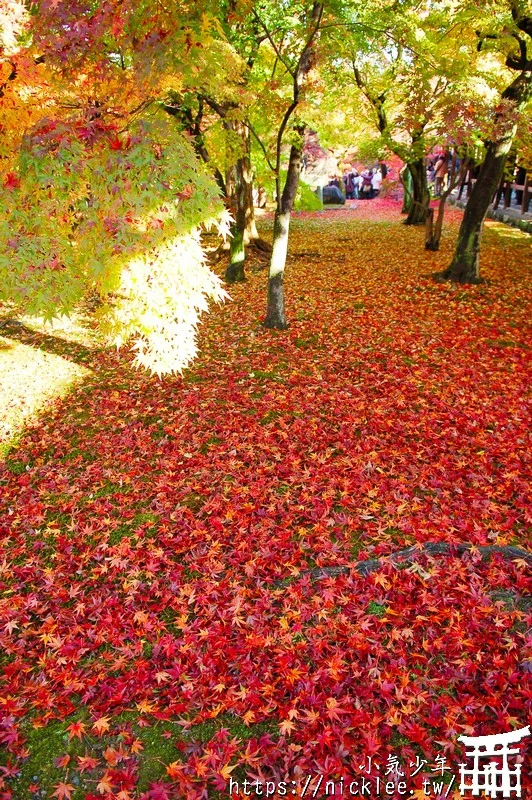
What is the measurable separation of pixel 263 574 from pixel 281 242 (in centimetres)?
594

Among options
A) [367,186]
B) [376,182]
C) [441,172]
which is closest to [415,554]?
[441,172]

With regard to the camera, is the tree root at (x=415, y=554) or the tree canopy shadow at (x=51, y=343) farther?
the tree canopy shadow at (x=51, y=343)

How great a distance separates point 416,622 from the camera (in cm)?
363

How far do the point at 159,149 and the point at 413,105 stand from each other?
6657 millimetres

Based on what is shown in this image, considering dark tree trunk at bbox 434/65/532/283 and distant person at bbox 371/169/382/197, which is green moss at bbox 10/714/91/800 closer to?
dark tree trunk at bbox 434/65/532/283

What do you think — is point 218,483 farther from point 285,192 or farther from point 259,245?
point 259,245

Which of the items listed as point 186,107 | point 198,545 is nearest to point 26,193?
point 198,545

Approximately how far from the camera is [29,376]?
862 cm

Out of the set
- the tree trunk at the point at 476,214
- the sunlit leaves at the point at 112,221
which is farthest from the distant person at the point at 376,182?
the sunlit leaves at the point at 112,221

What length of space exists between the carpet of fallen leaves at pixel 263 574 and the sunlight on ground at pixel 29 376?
38 centimetres

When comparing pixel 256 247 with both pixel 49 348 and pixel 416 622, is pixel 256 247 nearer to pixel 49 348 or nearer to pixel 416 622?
pixel 49 348

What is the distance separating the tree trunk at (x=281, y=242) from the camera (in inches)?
320

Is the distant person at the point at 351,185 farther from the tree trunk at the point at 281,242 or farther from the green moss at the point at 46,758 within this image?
the green moss at the point at 46,758

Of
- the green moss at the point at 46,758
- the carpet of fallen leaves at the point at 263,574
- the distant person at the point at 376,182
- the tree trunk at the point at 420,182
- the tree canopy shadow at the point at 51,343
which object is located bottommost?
the green moss at the point at 46,758
